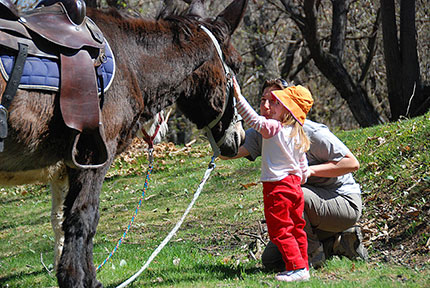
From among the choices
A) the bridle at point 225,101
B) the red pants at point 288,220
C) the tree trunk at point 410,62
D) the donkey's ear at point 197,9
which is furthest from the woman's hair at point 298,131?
the tree trunk at point 410,62

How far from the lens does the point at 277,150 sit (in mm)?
3934

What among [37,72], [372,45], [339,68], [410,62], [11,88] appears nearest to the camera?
[11,88]

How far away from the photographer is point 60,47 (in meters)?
3.11

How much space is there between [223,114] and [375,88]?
15056 mm

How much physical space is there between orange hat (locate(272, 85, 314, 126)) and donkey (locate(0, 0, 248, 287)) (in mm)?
450

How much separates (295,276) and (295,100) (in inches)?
53.3

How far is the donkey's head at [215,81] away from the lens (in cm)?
407

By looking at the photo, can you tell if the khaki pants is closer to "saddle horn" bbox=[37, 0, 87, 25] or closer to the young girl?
the young girl

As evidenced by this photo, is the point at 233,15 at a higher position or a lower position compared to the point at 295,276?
higher

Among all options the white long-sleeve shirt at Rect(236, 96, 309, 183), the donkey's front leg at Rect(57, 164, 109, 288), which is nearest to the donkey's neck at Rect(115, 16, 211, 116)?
the white long-sleeve shirt at Rect(236, 96, 309, 183)

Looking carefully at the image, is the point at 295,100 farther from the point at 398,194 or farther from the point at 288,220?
the point at 398,194

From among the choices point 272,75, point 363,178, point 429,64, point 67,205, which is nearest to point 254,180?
point 363,178

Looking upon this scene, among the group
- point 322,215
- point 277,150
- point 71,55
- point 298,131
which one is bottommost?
point 322,215

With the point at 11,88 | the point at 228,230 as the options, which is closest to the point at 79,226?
the point at 11,88
